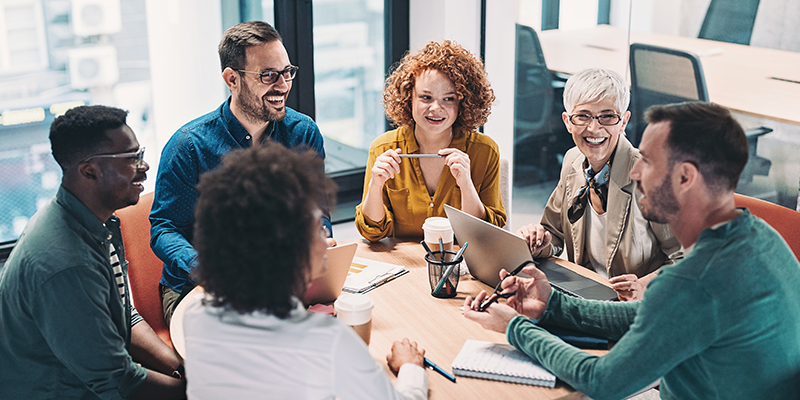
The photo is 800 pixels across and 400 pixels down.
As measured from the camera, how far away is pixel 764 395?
1351mm

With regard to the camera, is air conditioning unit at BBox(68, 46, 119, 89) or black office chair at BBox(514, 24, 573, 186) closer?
air conditioning unit at BBox(68, 46, 119, 89)

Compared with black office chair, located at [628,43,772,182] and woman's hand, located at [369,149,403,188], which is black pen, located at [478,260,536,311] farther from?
black office chair, located at [628,43,772,182]

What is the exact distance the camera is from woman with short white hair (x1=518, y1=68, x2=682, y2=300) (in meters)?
2.22

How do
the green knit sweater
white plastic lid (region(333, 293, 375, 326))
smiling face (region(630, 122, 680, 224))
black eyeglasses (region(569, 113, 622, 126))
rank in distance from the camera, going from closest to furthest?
1. the green knit sweater
2. smiling face (region(630, 122, 680, 224))
3. white plastic lid (region(333, 293, 375, 326))
4. black eyeglasses (region(569, 113, 622, 126))

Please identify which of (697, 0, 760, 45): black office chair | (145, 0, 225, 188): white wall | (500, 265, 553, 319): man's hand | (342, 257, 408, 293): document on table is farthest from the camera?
(145, 0, 225, 188): white wall

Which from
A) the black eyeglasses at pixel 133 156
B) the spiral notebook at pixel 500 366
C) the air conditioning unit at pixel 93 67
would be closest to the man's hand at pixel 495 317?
the spiral notebook at pixel 500 366

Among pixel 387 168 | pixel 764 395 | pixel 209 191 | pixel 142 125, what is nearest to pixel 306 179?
pixel 209 191

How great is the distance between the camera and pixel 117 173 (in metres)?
1.64

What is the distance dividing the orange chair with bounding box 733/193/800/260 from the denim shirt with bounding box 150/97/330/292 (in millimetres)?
1440

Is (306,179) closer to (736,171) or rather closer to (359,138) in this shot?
(736,171)

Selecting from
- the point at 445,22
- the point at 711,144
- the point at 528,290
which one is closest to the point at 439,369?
the point at 528,290

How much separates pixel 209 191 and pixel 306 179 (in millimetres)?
172

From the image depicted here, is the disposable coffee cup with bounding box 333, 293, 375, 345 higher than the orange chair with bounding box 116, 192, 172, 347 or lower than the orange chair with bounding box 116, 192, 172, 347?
higher

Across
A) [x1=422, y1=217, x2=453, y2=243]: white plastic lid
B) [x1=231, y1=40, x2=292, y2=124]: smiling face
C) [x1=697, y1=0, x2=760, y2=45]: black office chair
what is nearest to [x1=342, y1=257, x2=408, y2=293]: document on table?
[x1=422, y1=217, x2=453, y2=243]: white plastic lid
